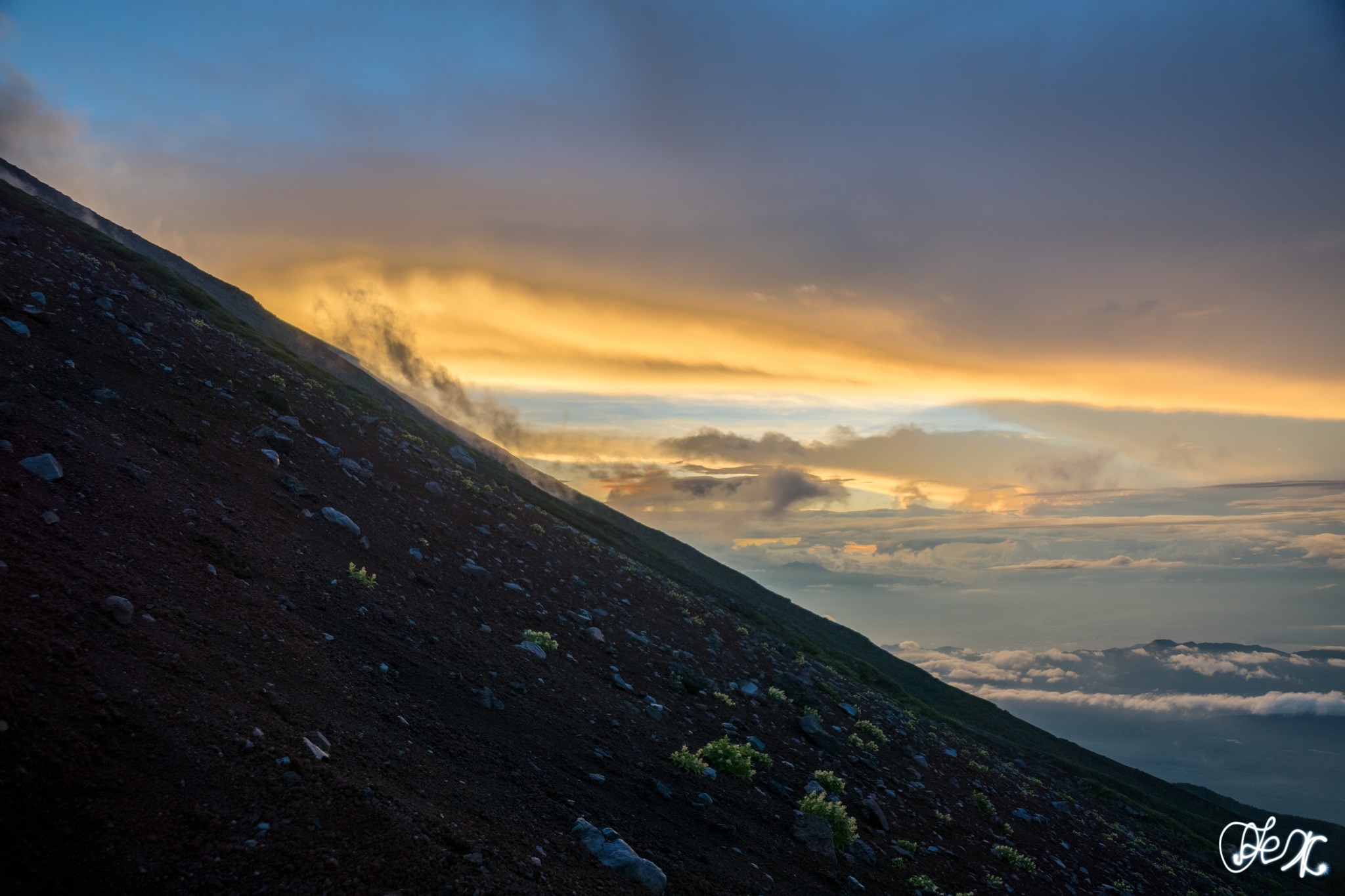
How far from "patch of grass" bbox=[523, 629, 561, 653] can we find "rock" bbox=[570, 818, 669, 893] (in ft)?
20.5

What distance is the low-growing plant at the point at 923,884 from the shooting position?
12.0 m

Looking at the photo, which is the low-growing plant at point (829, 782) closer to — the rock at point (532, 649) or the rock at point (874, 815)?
the rock at point (874, 815)

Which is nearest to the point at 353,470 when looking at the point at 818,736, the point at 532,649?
the point at 532,649

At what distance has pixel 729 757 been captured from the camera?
1288cm

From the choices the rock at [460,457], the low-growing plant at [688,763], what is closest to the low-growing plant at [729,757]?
the low-growing plant at [688,763]

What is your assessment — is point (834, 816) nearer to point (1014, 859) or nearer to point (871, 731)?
point (1014, 859)

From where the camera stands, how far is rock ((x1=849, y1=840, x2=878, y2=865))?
1199 centimetres

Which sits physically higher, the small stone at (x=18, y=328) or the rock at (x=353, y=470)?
the small stone at (x=18, y=328)

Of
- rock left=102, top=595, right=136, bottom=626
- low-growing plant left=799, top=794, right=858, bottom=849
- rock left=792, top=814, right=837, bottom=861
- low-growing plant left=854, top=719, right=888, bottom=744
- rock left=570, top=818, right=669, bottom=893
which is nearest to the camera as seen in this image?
rock left=102, top=595, right=136, bottom=626

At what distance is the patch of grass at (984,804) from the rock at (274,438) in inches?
836

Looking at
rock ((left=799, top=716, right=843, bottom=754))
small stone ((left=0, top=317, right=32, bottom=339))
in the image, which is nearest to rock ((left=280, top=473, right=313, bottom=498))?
small stone ((left=0, top=317, right=32, bottom=339))

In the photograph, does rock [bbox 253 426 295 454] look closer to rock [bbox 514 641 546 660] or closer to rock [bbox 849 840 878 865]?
rock [bbox 514 641 546 660]

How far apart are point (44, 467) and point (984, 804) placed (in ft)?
73.7

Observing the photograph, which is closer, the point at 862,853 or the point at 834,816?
the point at 862,853
